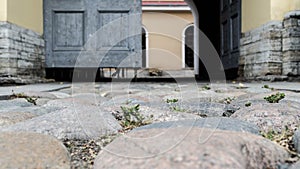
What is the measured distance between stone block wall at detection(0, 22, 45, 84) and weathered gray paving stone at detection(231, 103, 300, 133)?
322cm

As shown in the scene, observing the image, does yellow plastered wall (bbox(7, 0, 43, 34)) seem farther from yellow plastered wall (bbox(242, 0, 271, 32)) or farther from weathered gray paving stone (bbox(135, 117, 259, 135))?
weathered gray paving stone (bbox(135, 117, 259, 135))

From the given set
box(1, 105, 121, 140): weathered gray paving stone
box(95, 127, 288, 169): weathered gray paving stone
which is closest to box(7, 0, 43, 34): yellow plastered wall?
box(1, 105, 121, 140): weathered gray paving stone

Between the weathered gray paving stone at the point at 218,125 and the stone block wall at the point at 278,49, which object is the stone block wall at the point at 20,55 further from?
the weathered gray paving stone at the point at 218,125

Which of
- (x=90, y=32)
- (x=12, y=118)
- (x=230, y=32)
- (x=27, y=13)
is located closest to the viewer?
(x=12, y=118)

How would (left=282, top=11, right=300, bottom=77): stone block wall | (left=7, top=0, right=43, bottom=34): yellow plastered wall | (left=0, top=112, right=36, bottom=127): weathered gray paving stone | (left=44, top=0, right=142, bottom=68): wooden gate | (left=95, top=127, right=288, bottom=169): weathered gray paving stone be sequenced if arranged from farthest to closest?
(left=44, top=0, right=142, bottom=68): wooden gate, (left=282, top=11, right=300, bottom=77): stone block wall, (left=7, top=0, right=43, bottom=34): yellow plastered wall, (left=0, top=112, right=36, bottom=127): weathered gray paving stone, (left=95, top=127, right=288, bottom=169): weathered gray paving stone

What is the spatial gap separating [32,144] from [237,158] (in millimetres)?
470

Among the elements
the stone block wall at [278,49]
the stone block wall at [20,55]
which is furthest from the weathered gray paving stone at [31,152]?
the stone block wall at [278,49]

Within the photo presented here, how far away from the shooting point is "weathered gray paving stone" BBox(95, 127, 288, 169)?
2.32 feet

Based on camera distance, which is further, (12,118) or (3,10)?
(3,10)

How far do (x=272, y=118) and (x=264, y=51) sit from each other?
343 centimetres

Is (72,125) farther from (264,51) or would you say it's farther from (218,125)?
(264,51)

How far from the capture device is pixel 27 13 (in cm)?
451

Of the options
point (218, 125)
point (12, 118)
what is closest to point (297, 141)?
point (218, 125)

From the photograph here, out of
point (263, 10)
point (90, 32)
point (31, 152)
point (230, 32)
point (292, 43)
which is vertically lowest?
point (31, 152)
